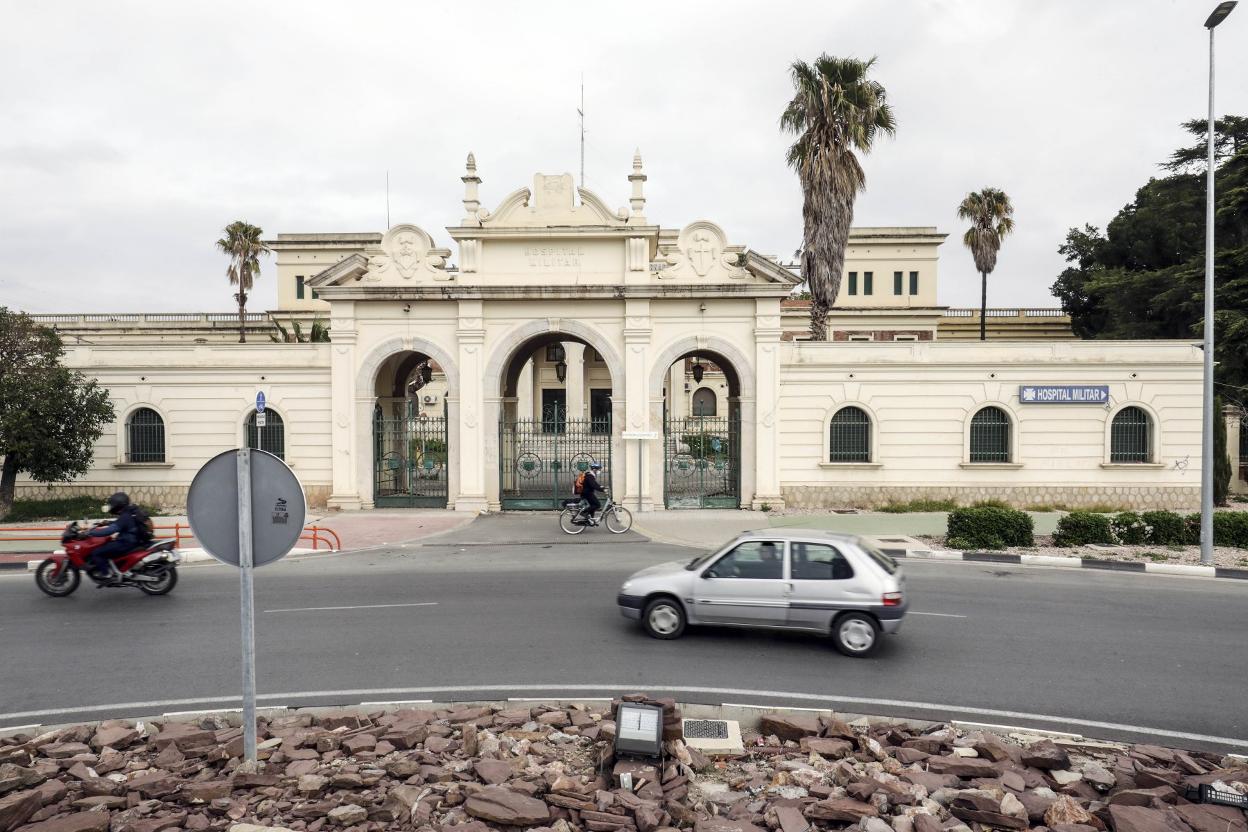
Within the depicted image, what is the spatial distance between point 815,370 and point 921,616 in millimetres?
11830

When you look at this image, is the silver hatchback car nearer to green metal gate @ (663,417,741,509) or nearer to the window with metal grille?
green metal gate @ (663,417,741,509)

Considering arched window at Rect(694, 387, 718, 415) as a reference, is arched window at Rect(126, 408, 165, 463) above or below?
below

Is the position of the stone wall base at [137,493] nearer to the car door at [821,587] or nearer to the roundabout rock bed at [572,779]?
the roundabout rock bed at [572,779]

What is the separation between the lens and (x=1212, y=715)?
21.1 feet

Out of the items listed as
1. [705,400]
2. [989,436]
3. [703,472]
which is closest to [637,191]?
[703,472]

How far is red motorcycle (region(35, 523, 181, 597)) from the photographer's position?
10664 millimetres

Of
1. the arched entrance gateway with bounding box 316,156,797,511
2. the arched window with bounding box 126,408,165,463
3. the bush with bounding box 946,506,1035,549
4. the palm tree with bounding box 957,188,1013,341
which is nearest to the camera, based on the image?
the bush with bounding box 946,506,1035,549

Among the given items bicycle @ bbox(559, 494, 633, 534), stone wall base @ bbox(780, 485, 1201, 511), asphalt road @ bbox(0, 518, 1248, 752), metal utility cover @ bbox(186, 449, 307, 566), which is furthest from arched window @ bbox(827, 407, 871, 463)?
metal utility cover @ bbox(186, 449, 307, 566)

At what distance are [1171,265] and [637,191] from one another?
1162 inches

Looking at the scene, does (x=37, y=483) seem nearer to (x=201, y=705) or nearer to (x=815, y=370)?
(x=201, y=705)

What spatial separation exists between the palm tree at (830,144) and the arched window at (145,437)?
20.4 metres

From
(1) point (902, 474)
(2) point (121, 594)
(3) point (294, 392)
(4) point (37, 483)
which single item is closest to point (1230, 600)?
(1) point (902, 474)

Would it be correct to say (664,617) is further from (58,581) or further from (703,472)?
(703,472)

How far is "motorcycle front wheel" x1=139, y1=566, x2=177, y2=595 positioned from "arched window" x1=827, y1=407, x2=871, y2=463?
16.3 metres
